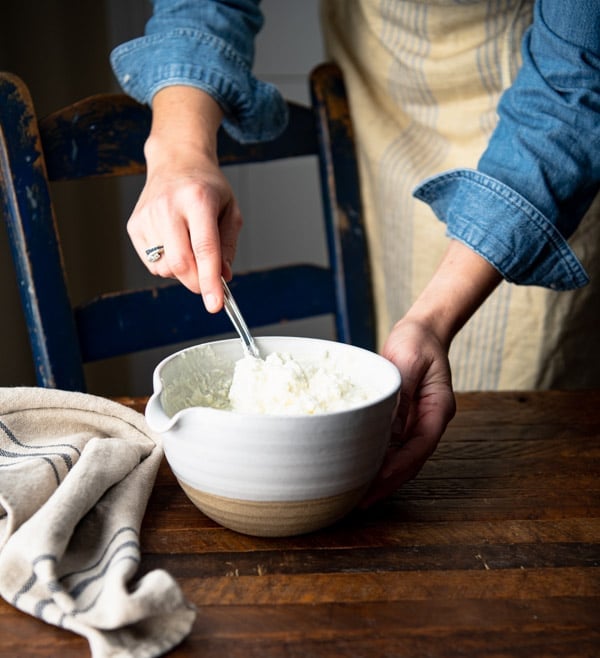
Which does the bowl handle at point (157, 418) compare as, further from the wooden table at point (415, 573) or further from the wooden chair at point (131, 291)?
the wooden chair at point (131, 291)

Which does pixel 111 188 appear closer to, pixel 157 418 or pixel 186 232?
pixel 186 232

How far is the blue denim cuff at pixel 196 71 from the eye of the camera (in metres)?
0.97

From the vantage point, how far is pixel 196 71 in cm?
97

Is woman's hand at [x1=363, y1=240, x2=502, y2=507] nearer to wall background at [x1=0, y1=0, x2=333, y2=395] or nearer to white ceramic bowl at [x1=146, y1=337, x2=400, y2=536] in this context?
white ceramic bowl at [x1=146, y1=337, x2=400, y2=536]

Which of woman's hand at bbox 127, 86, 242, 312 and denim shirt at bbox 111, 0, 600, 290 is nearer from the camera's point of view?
woman's hand at bbox 127, 86, 242, 312

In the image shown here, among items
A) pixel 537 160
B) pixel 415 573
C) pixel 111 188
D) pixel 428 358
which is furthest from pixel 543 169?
pixel 111 188

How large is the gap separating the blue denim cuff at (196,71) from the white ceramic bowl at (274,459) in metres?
0.49

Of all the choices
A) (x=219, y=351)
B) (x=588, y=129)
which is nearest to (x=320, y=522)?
(x=219, y=351)

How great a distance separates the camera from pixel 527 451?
790mm

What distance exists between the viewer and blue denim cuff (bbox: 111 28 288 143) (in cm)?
97

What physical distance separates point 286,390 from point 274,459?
7cm

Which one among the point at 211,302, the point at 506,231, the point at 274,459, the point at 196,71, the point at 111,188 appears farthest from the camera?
the point at 111,188

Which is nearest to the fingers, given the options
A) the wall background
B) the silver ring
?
the silver ring

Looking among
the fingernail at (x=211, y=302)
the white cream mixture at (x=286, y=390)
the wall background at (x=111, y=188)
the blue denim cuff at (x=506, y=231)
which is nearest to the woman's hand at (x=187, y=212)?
the fingernail at (x=211, y=302)
